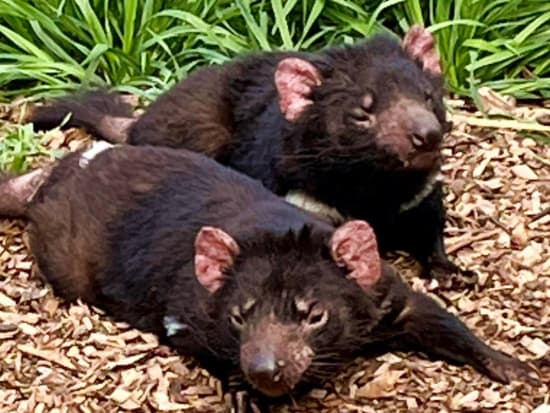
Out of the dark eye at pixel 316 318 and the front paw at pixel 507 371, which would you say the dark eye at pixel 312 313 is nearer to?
the dark eye at pixel 316 318

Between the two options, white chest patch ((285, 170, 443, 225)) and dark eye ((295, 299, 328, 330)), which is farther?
white chest patch ((285, 170, 443, 225))

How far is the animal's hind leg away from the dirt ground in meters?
0.05

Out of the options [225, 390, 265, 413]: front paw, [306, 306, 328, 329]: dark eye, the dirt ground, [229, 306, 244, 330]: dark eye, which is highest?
[306, 306, 328, 329]: dark eye

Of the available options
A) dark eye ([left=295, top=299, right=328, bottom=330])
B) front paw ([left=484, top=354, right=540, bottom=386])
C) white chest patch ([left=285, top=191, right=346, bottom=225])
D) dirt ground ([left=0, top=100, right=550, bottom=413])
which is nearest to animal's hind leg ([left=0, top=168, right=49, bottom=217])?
dirt ground ([left=0, top=100, right=550, bottom=413])

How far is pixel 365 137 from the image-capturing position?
529cm

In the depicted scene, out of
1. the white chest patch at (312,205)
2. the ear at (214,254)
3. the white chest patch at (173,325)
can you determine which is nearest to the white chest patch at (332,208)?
the white chest patch at (312,205)

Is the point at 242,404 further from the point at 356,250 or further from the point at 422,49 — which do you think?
the point at 422,49

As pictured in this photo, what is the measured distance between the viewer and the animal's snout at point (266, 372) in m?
4.27

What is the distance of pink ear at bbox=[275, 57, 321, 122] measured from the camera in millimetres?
5414

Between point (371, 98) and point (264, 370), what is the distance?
4.27ft

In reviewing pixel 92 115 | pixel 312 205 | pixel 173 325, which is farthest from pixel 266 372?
pixel 92 115

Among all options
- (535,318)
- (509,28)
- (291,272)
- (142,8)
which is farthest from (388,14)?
(291,272)

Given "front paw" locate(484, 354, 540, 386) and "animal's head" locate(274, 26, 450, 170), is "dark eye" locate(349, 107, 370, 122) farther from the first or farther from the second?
"front paw" locate(484, 354, 540, 386)

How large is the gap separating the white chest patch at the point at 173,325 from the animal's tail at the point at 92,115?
156 centimetres
